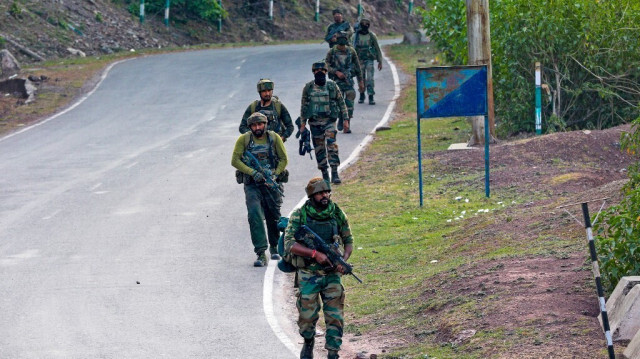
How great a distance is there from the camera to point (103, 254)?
1386cm

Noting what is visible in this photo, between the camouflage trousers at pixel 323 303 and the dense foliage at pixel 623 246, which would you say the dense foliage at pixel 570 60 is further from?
the camouflage trousers at pixel 323 303

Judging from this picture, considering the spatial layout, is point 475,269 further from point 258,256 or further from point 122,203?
point 122,203

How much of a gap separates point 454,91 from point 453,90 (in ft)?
0.07

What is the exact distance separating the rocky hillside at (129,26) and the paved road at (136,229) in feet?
29.0

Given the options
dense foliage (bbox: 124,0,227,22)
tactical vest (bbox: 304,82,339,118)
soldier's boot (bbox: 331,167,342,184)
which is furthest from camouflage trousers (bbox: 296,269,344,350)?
dense foliage (bbox: 124,0,227,22)

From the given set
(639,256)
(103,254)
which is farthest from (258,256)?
(639,256)

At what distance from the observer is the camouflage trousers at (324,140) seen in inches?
683

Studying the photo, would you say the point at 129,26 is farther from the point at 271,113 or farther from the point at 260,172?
the point at 260,172

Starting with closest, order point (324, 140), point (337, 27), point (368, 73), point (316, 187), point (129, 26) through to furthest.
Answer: point (316, 187) → point (324, 140) → point (337, 27) → point (368, 73) → point (129, 26)

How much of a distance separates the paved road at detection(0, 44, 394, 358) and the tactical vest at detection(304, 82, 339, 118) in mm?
1483

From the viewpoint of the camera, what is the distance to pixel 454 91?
15906 millimetres

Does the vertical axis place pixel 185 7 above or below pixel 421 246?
above

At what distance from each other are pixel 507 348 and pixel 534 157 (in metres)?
9.78

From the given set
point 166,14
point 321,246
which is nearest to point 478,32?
point 321,246
